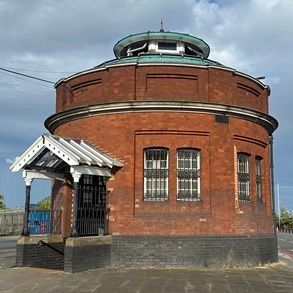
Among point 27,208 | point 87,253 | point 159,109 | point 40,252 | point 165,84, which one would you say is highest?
point 165,84

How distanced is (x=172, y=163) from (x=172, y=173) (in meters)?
0.34

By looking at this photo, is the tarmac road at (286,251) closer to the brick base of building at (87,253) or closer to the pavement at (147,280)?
the pavement at (147,280)

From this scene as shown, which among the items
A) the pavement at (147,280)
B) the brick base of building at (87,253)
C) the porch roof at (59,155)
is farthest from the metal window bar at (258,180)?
the brick base of building at (87,253)

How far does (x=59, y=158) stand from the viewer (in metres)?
15.5

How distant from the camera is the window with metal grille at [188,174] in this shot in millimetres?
15703

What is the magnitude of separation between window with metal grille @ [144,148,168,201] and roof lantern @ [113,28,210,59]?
530cm

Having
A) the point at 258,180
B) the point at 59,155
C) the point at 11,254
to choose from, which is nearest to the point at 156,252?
the point at 59,155

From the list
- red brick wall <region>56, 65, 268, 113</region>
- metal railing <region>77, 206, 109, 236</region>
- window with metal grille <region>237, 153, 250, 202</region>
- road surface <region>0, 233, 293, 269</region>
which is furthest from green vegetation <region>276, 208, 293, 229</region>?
metal railing <region>77, 206, 109, 236</region>

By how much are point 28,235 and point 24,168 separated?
7.46ft

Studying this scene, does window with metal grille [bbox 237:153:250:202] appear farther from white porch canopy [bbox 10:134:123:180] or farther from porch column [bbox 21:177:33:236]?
porch column [bbox 21:177:33:236]

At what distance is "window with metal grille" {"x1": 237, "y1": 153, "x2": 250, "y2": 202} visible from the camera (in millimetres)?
16844

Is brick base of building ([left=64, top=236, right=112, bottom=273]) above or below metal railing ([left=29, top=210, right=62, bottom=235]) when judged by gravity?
below

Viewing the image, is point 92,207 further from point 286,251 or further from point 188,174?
point 286,251

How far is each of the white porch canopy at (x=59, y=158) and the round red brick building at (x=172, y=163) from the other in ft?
1.02
